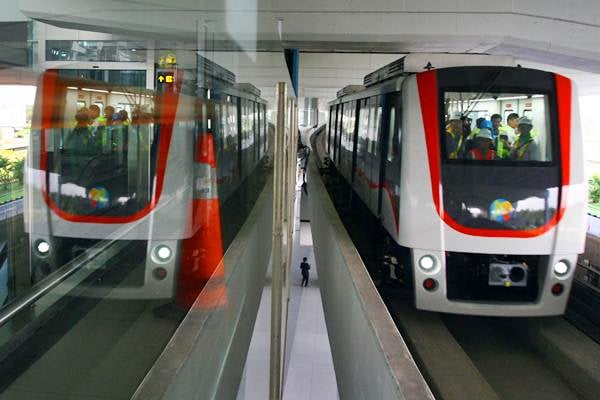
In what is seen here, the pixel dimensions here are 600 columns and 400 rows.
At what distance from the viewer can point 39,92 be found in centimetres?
118

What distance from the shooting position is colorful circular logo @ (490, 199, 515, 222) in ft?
17.3

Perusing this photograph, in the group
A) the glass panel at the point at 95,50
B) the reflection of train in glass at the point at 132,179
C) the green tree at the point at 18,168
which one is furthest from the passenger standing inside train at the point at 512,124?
the green tree at the point at 18,168

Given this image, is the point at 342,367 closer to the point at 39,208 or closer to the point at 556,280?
the point at 556,280

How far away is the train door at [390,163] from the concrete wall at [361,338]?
0.51 m

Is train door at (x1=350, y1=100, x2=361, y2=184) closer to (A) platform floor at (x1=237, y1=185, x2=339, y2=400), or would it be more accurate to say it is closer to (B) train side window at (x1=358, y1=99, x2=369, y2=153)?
(B) train side window at (x1=358, y1=99, x2=369, y2=153)

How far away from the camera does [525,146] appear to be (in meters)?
5.45

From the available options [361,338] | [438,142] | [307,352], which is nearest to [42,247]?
[361,338]

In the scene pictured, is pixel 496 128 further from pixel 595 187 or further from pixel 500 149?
pixel 595 187

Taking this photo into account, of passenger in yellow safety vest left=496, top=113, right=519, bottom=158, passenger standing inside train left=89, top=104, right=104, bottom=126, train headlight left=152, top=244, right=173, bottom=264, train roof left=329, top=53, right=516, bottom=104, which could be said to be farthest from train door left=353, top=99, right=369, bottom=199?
passenger standing inside train left=89, top=104, right=104, bottom=126

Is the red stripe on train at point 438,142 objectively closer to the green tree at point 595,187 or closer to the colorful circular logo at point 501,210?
the colorful circular logo at point 501,210

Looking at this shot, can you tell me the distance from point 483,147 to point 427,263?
3.74ft

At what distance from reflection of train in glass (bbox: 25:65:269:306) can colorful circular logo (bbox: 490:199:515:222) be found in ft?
8.58

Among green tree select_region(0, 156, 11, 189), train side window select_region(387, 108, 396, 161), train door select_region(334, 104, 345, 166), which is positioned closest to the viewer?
green tree select_region(0, 156, 11, 189)

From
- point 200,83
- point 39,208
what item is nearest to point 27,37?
point 39,208
